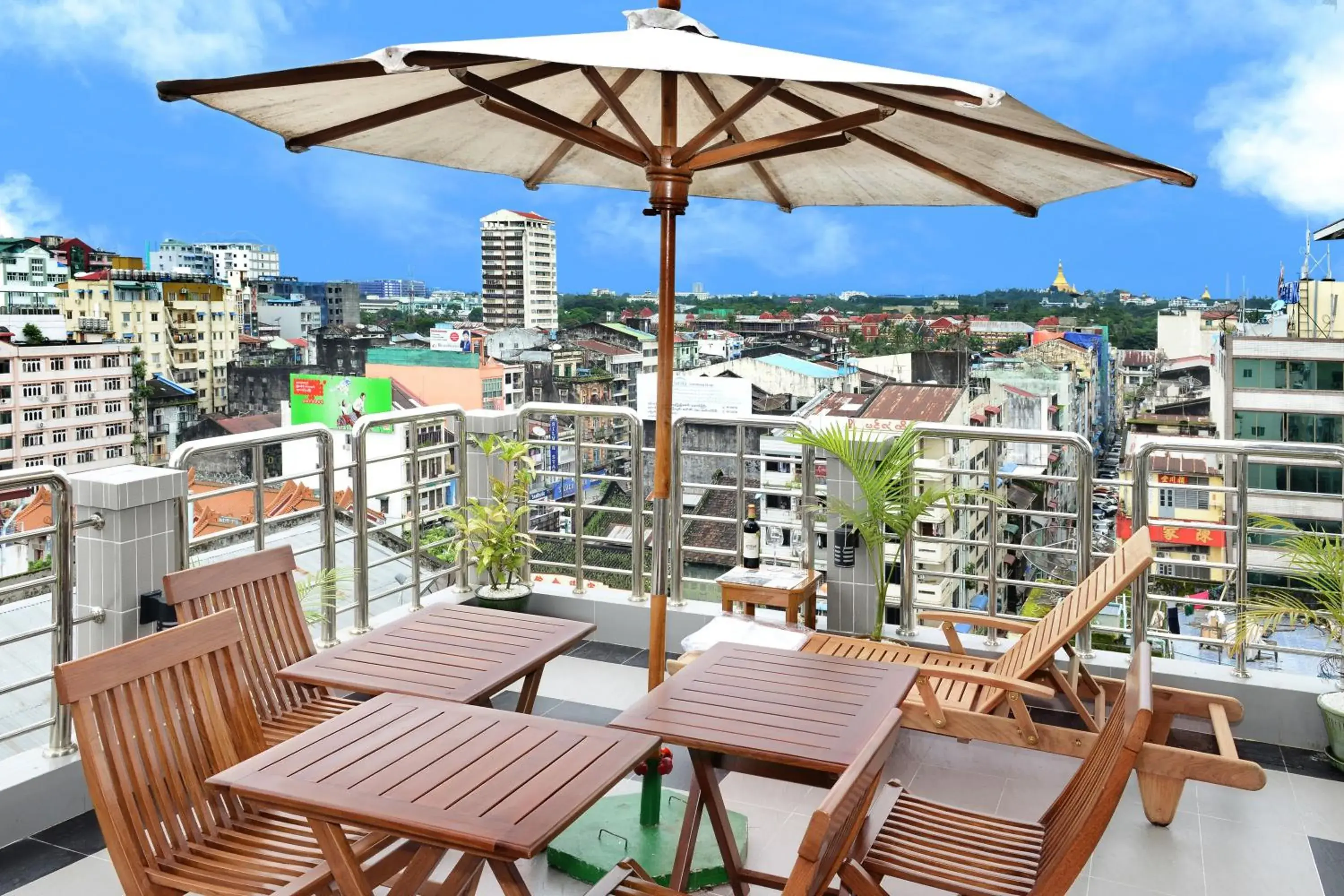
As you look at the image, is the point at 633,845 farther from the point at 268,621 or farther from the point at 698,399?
the point at 698,399

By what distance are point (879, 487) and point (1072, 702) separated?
1.51m

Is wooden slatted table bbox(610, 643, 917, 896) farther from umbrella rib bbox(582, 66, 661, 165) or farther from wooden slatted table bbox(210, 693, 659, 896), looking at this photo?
umbrella rib bbox(582, 66, 661, 165)

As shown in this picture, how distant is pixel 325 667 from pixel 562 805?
125 centimetres

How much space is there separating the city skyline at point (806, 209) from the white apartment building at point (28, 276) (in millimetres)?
277

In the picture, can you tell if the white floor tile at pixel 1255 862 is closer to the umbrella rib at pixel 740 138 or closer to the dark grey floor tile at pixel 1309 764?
the dark grey floor tile at pixel 1309 764

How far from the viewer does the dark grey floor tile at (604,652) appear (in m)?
5.34

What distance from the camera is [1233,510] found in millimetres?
4551

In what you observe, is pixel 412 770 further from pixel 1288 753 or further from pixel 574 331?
pixel 574 331

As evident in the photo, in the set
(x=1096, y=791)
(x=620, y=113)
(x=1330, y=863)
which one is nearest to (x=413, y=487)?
(x=620, y=113)

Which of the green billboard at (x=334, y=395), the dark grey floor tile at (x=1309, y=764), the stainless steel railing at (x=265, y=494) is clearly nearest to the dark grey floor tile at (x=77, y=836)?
the stainless steel railing at (x=265, y=494)

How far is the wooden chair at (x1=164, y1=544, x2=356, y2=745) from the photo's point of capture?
297 cm

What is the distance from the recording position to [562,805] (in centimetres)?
203

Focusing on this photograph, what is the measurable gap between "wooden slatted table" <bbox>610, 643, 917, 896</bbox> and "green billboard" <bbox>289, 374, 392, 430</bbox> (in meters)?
6.31

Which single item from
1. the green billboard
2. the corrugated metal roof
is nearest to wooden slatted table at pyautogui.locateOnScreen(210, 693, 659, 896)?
the corrugated metal roof
